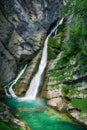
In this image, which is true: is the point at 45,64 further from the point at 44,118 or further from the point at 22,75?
the point at 44,118

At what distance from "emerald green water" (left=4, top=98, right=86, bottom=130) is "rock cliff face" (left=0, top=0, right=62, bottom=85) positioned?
947cm

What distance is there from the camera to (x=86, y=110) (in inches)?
1273

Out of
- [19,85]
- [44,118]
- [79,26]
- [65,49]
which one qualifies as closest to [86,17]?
[79,26]

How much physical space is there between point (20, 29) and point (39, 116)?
1987cm

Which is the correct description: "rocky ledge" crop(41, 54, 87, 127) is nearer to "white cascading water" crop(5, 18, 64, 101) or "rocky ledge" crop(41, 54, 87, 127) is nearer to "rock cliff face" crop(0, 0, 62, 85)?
"white cascading water" crop(5, 18, 64, 101)

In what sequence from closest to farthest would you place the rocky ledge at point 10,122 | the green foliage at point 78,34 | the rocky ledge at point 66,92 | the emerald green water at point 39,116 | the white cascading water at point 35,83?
the rocky ledge at point 10,122, the emerald green water at point 39,116, the rocky ledge at point 66,92, the green foliage at point 78,34, the white cascading water at point 35,83

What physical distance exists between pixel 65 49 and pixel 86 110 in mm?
13694

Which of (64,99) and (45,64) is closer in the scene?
(64,99)

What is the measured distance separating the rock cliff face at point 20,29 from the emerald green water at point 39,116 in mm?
9466

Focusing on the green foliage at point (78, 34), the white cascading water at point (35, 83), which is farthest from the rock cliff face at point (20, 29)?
the green foliage at point (78, 34)

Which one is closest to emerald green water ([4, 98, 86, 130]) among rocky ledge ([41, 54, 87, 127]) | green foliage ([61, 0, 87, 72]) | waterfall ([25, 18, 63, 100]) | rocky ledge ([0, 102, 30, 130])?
rocky ledge ([0, 102, 30, 130])

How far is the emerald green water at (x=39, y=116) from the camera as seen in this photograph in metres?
29.7

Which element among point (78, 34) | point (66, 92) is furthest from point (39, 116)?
point (78, 34)

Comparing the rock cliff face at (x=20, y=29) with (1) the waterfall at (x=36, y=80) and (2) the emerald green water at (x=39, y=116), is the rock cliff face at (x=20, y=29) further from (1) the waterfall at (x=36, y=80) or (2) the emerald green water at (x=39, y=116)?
(2) the emerald green water at (x=39, y=116)
